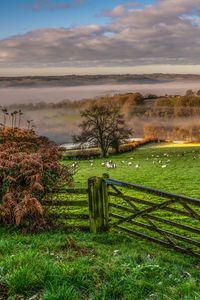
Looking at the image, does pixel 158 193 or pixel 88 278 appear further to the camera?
pixel 158 193

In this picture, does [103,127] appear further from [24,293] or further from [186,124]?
[24,293]

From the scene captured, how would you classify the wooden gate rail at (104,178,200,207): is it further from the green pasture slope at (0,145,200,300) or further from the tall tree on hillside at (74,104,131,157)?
the tall tree on hillside at (74,104,131,157)

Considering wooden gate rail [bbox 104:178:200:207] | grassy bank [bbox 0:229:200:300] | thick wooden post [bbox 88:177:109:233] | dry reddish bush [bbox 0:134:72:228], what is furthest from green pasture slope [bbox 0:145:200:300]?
thick wooden post [bbox 88:177:109:233]

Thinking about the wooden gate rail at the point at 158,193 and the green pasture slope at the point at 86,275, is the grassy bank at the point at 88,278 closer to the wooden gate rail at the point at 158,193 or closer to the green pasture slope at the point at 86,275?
the green pasture slope at the point at 86,275

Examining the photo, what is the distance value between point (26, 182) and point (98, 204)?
2.06m

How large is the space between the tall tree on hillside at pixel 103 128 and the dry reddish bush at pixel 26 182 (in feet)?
160

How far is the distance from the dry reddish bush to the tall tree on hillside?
4867cm

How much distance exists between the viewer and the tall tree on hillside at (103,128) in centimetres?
6166

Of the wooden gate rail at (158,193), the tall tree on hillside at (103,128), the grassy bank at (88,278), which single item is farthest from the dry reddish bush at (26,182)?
the tall tree on hillside at (103,128)

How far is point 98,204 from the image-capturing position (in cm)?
1194

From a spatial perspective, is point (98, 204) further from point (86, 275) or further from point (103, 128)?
point (103, 128)

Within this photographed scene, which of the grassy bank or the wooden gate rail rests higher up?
the wooden gate rail

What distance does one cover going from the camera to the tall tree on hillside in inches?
2427

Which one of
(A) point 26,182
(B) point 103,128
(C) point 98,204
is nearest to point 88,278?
(C) point 98,204
